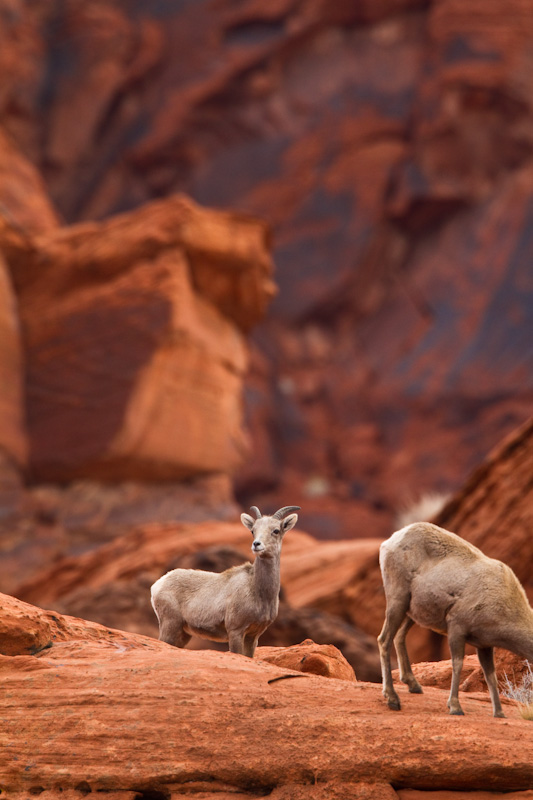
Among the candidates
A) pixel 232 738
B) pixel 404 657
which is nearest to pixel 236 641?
pixel 232 738

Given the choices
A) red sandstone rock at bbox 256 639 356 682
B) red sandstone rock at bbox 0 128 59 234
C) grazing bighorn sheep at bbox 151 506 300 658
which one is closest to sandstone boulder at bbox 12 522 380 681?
red sandstone rock at bbox 256 639 356 682

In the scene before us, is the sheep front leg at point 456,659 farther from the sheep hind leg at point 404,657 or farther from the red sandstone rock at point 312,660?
the red sandstone rock at point 312,660

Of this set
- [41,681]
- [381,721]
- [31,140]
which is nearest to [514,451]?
[381,721]

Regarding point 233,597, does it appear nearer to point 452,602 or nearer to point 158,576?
point 452,602

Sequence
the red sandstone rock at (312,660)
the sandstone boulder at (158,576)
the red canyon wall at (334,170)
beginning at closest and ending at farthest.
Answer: the red sandstone rock at (312,660) → the sandstone boulder at (158,576) → the red canyon wall at (334,170)

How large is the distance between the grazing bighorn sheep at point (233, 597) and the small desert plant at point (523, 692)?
2.46 meters

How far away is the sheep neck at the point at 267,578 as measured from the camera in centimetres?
867

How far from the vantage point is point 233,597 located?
878 centimetres

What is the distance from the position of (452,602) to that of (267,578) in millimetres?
1996

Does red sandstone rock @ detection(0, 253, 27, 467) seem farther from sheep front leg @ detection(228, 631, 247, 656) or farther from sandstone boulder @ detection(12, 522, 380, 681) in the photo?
sheep front leg @ detection(228, 631, 247, 656)

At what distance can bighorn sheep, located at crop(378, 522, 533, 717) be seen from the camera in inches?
287

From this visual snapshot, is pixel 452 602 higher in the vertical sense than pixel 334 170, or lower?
lower

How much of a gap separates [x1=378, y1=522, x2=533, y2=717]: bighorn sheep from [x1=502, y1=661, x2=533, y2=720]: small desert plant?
0.39 metres

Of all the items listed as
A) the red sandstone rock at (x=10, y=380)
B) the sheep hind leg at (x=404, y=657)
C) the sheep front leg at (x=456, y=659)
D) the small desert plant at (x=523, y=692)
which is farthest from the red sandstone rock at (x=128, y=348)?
the sheep front leg at (x=456, y=659)
